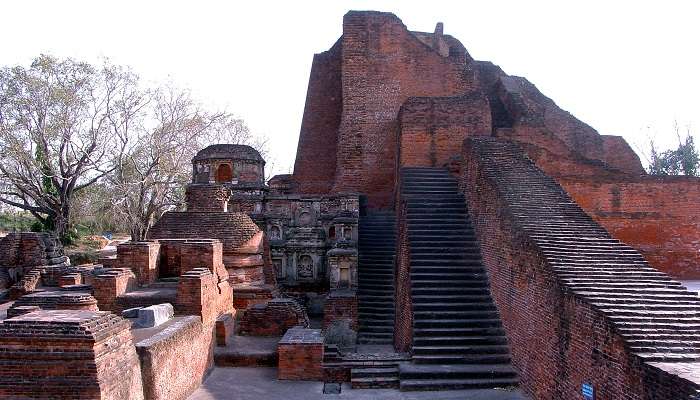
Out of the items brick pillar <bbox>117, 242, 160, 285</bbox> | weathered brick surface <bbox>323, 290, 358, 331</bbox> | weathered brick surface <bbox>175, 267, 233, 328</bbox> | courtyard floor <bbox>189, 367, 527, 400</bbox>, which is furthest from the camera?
weathered brick surface <bbox>323, 290, 358, 331</bbox>

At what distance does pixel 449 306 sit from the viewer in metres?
9.09

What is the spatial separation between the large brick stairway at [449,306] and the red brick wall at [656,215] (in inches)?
128

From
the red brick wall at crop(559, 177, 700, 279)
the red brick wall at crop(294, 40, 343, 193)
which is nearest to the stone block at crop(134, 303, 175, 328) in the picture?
the red brick wall at crop(559, 177, 700, 279)

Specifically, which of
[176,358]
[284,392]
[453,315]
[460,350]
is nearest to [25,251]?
[176,358]

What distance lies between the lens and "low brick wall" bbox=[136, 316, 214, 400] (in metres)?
6.12

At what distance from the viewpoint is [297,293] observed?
14.6 m

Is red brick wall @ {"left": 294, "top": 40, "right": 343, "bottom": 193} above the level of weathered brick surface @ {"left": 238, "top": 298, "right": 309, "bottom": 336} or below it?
above

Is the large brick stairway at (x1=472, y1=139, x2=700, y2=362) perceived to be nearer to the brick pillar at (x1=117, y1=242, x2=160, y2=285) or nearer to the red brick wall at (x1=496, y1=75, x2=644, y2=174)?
the brick pillar at (x1=117, y1=242, x2=160, y2=285)

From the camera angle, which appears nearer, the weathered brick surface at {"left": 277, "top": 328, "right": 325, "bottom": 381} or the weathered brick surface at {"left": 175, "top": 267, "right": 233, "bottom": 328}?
the weathered brick surface at {"left": 277, "top": 328, "right": 325, "bottom": 381}

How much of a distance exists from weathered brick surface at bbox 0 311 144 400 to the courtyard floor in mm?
2623

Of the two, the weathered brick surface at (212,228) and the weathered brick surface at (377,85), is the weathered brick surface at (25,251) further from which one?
the weathered brick surface at (377,85)

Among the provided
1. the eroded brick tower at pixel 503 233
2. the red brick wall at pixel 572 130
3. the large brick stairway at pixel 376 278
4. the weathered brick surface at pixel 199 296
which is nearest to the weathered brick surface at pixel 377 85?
the eroded brick tower at pixel 503 233

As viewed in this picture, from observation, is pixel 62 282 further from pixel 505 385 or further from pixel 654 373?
pixel 654 373

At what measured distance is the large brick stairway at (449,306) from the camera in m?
7.93
